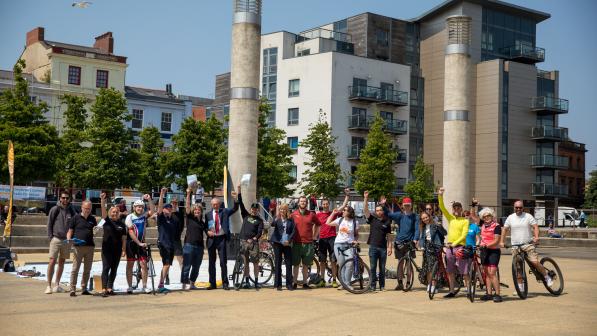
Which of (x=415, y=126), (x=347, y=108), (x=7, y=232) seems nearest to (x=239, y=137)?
(x=7, y=232)

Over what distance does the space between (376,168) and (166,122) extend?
→ 23.0m

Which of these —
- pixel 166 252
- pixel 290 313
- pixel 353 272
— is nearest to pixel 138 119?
pixel 166 252

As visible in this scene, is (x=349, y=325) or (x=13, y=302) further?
(x=13, y=302)

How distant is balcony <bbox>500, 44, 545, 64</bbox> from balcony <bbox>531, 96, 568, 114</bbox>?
427 centimetres

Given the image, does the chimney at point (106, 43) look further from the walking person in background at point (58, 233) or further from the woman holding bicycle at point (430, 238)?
the woman holding bicycle at point (430, 238)

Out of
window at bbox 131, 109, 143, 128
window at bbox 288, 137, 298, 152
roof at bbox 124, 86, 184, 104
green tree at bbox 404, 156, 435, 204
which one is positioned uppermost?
roof at bbox 124, 86, 184, 104

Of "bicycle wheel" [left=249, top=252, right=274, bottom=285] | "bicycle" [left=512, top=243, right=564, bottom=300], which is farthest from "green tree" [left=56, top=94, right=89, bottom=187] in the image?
"bicycle" [left=512, top=243, right=564, bottom=300]

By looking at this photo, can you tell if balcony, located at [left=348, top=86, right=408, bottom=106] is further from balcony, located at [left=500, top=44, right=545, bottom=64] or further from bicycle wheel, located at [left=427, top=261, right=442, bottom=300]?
bicycle wheel, located at [left=427, top=261, right=442, bottom=300]

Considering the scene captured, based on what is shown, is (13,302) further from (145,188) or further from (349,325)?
(145,188)

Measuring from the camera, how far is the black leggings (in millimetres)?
14908

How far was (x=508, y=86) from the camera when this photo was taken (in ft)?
231

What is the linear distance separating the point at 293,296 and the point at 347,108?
51659 millimetres

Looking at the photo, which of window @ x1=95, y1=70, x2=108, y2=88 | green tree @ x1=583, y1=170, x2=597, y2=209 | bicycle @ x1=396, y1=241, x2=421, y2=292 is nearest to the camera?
bicycle @ x1=396, y1=241, x2=421, y2=292

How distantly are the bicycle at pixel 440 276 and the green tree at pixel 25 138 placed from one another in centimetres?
3308
